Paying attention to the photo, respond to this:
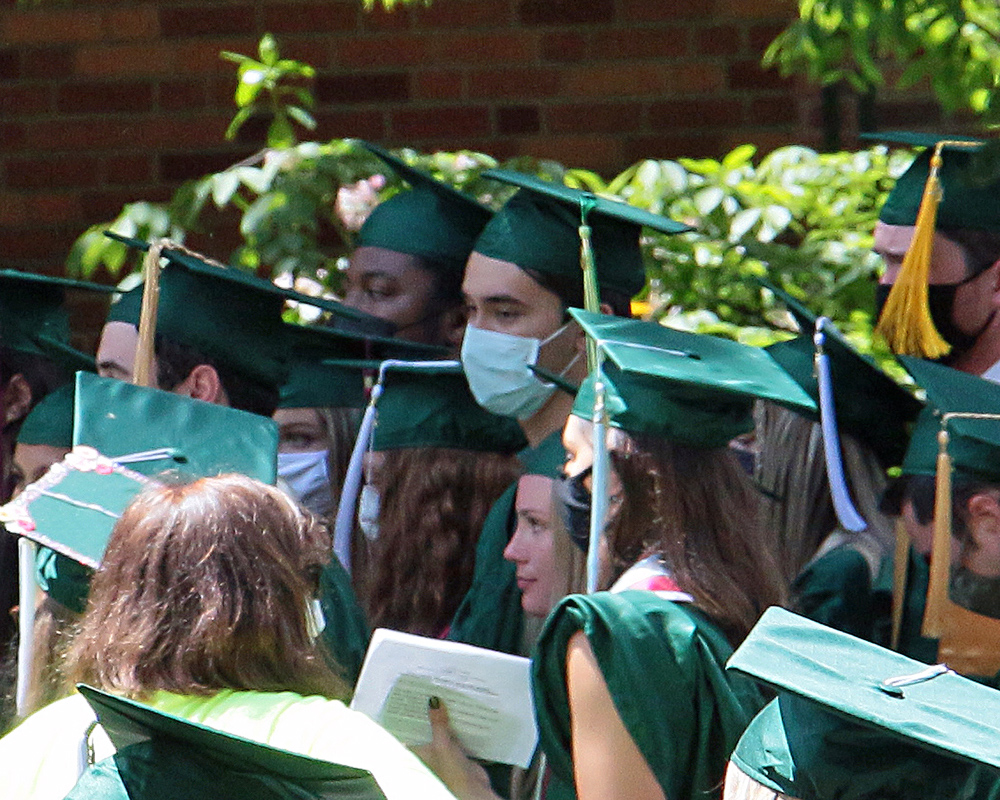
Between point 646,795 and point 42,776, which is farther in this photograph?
point 646,795

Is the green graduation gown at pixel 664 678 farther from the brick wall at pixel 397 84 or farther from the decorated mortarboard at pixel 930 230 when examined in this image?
the brick wall at pixel 397 84

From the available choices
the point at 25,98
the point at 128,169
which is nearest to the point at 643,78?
the point at 128,169

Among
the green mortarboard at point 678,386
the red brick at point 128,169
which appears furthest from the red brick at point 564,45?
the green mortarboard at point 678,386

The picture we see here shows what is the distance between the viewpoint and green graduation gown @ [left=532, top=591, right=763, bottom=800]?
239cm

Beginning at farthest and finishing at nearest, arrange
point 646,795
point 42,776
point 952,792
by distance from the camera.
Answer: point 646,795 → point 42,776 → point 952,792

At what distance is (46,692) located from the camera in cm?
303

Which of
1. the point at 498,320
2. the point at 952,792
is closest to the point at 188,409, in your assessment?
the point at 498,320

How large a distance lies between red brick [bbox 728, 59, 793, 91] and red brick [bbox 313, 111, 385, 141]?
3.98 feet

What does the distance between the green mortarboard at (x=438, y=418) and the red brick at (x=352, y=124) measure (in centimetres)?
212

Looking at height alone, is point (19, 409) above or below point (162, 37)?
below

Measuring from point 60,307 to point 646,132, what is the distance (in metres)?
2.36

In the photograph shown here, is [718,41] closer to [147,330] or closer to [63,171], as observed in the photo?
[63,171]

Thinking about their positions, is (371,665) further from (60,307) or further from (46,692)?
(60,307)

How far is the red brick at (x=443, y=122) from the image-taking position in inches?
235
